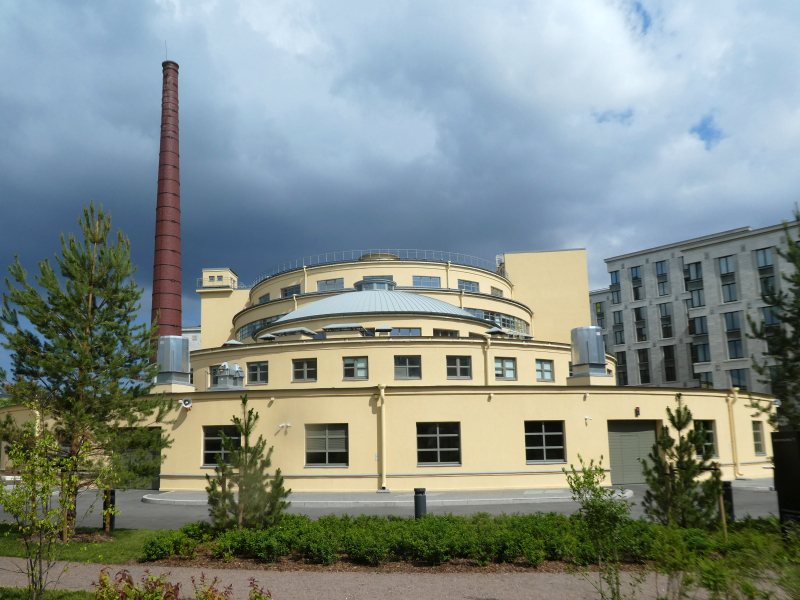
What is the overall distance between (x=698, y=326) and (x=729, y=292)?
5362mm

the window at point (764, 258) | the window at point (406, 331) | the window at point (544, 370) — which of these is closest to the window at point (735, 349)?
the window at point (764, 258)

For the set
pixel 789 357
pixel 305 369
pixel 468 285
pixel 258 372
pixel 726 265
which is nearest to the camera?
pixel 789 357

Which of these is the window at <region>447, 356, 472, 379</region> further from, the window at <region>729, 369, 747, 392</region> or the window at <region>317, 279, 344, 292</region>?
the window at <region>729, 369, 747, 392</region>

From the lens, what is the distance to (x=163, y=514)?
20.5 meters

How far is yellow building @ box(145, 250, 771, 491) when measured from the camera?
25031 mm

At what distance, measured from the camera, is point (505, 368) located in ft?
105

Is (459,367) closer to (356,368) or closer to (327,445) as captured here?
(356,368)

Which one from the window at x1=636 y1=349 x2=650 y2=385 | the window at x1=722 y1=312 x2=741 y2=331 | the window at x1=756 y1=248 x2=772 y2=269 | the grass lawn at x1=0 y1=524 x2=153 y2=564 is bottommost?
the grass lawn at x1=0 y1=524 x2=153 y2=564

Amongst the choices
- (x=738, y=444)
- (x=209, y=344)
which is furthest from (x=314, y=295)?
(x=738, y=444)

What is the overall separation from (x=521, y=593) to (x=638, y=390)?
62.1 feet

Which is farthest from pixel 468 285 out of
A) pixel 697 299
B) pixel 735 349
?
pixel 697 299

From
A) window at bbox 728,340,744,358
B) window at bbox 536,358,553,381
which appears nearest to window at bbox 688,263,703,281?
window at bbox 728,340,744,358

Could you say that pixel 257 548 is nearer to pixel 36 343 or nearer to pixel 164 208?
pixel 36 343

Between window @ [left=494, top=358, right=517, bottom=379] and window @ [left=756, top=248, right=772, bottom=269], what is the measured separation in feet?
143
